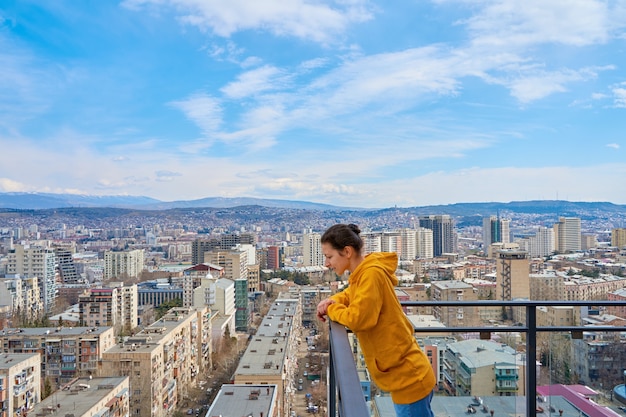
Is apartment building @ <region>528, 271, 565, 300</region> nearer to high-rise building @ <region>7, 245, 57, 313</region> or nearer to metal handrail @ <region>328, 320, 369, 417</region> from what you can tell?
metal handrail @ <region>328, 320, 369, 417</region>

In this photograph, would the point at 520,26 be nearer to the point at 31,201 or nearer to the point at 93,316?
the point at 93,316

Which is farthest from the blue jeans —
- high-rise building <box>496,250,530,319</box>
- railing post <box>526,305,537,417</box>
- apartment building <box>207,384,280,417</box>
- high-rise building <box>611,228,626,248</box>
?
high-rise building <box>611,228,626,248</box>

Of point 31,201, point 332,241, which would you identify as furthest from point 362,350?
point 31,201

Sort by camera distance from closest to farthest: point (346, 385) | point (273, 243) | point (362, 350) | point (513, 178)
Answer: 1. point (346, 385)
2. point (362, 350)
3. point (513, 178)
4. point (273, 243)

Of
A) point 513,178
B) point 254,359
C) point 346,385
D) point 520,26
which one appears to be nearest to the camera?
point 346,385

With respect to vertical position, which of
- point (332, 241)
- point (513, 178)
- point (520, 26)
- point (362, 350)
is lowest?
point (362, 350)

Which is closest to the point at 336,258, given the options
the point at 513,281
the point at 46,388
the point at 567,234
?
the point at 46,388

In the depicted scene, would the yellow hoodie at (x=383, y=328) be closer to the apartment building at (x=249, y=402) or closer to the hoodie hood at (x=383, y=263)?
the hoodie hood at (x=383, y=263)
